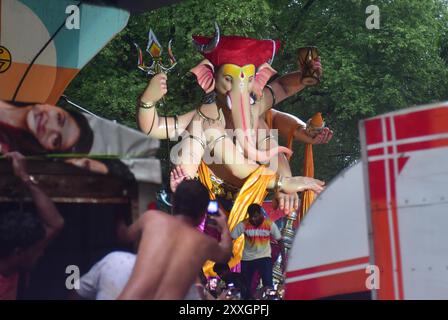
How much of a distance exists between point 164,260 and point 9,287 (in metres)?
0.72

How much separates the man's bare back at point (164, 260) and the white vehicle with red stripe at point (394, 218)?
616mm

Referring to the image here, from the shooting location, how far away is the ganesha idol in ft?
24.7

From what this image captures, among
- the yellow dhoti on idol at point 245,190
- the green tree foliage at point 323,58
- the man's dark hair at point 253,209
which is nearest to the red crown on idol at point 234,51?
the yellow dhoti on idol at point 245,190

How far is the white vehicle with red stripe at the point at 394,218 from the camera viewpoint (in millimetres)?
3627

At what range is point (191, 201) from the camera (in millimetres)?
4051

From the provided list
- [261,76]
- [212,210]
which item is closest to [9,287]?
[212,210]

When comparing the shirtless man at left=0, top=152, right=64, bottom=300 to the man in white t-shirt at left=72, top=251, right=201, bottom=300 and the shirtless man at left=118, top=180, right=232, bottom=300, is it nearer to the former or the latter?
the man in white t-shirt at left=72, top=251, right=201, bottom=300

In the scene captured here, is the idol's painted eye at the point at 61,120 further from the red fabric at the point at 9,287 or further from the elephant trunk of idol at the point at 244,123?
the elephant trunk of idol at the point at 244,123

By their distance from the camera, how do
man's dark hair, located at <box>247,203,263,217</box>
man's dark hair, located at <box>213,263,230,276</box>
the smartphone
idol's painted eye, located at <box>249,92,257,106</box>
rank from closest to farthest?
the smartphone
man's dark hair, located at <box>213,263,230,276</box>
man's dark hair, located at <box>247,203,263,217</box>
idol's painted eye, located at <box>249,92,257,106</box>

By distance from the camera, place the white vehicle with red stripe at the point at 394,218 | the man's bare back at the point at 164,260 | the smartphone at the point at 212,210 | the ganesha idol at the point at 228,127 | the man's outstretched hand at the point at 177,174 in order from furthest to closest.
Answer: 1. the ganesha idol at the point at 228,127
2. the man's outstretched hand at the point at 177,174
3. the smartphone at the point at 212,210
4. the man's bare back at the point at 164,260
5. the white vehicle with red stripe at the point at 394,218

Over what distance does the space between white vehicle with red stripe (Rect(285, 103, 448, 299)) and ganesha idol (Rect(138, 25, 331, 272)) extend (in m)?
3.50

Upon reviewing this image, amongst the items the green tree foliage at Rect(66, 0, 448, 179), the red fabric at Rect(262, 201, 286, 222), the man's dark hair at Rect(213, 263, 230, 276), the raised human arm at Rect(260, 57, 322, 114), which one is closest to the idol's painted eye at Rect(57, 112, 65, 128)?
the man's dark hair at Rect(213, 263, 230, 276)

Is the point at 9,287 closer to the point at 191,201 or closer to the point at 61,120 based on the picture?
the point at 61,120
